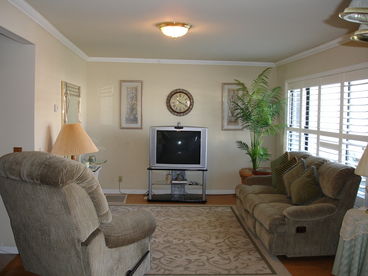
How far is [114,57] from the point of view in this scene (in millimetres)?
6742

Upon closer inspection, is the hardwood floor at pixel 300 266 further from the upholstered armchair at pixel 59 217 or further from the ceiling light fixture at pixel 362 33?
the ceiling light fixture at pixel 362 33

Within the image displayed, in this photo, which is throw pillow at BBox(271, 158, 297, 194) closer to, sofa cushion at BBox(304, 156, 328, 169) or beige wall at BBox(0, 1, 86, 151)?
sofa cushion at BBox(304, 156, 328, 169)

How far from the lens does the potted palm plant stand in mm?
6480

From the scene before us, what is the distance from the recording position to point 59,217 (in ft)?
7.98

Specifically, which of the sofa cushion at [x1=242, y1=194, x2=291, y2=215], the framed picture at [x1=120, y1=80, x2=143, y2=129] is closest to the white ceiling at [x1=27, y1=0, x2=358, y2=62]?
the framed picture at [x1=120, y1=80, x2=143, y2=129]

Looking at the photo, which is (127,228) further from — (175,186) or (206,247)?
(175,186)

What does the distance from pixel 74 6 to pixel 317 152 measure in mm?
3762

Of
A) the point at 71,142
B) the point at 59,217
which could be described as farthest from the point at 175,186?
the point at 59,217

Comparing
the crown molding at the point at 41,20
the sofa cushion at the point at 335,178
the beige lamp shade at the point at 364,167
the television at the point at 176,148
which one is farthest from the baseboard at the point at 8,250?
the beige lamp shade at the point at 364,167

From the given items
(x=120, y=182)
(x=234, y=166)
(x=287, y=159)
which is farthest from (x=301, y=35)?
(x=120, y=182)

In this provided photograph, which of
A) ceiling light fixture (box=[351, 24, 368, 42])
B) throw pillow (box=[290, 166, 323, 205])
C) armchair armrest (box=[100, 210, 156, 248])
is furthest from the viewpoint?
throw pillow (box=[290, 166, 323, 205])

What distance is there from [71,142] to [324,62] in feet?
11.5

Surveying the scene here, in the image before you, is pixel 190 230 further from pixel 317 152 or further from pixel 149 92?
pixel 149 92

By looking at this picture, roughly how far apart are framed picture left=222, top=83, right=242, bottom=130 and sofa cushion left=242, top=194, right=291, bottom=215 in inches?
91.1
